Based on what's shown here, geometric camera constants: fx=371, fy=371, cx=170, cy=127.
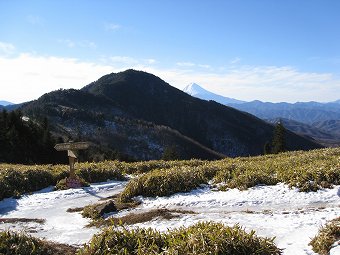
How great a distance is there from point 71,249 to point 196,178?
26.1ft

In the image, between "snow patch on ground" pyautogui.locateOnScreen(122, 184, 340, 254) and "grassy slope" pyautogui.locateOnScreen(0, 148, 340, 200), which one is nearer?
→ "snow patch on ground" pyautogui.locateOnScreen(122, 184, 340, 254)

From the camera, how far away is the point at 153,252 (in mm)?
8719

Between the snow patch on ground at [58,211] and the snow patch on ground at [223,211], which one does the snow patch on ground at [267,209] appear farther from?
the snow patch on ground at [58,211]

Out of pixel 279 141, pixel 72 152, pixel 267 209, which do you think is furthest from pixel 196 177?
pixel 279 141

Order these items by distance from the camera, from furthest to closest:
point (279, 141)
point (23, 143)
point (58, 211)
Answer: point (279, 141), point (23, 143), point (58, 211)

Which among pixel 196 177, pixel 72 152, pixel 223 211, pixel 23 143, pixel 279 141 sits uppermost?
pixel 72 152

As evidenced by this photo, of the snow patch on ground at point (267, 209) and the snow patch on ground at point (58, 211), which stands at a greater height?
the snow patch on ground at point (267, 209)

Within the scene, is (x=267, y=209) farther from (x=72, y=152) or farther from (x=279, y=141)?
(x=279, y=141)

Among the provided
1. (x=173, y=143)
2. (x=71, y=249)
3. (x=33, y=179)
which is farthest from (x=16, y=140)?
(x=173, y=143)

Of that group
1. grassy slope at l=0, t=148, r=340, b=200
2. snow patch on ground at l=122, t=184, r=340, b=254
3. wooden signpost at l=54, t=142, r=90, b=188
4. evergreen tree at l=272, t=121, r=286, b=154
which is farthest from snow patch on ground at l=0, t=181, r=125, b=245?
evergreen tree at l=272, t=121, r=286, b=154

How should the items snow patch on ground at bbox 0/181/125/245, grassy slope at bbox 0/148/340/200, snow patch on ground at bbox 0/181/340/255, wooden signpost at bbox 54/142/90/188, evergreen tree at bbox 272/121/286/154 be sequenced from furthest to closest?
evergreen tree at bbox 272/121/286/154
wooden signpost at bbox 54/142/90/188
grassy slope at bbox 0/148/340/200
snow patch on ground at bbox 0/181/125/245
snow patch on ground at bbox 0/181/340/255

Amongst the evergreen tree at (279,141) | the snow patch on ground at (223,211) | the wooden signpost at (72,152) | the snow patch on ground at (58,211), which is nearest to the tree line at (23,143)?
the wooden signpost at (72,152)

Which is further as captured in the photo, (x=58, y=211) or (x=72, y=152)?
(x=72, y=152)

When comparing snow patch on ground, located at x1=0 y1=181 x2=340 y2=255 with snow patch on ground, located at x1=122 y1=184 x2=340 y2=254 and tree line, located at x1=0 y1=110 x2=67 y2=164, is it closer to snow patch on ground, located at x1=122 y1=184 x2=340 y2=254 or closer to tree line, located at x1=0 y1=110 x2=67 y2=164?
snow patch on ground, located at x1=122 y1=184 x2=340 y2=254
